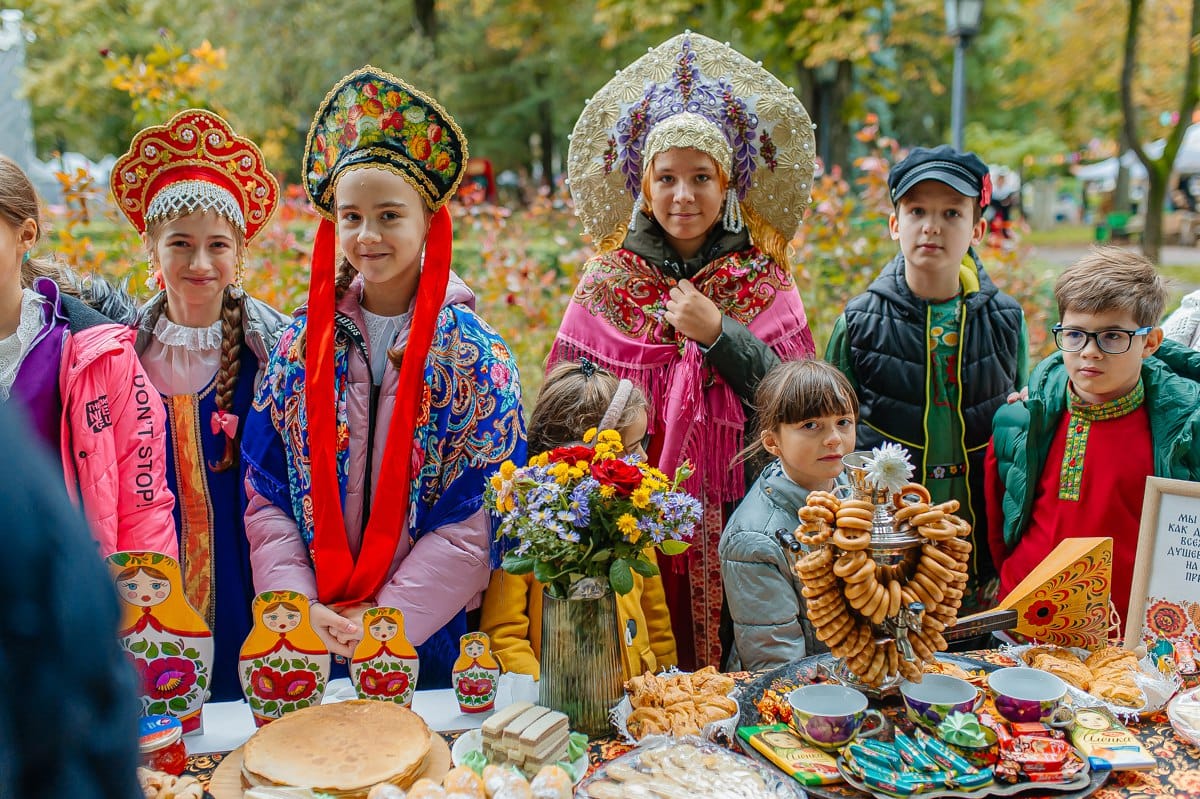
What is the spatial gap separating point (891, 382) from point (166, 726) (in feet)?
7.12

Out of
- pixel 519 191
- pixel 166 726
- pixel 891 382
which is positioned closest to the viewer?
pixel 166 726

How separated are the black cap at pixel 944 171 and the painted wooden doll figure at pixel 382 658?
1942 mm

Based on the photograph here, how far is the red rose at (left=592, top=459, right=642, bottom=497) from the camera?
180cm

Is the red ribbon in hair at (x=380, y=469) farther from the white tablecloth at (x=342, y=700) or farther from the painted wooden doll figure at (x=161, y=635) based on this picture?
the painted wooden doll figure at (x=161, y=635)

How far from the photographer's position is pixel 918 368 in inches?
115

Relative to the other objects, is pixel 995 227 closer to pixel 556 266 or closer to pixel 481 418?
pixel 556 266

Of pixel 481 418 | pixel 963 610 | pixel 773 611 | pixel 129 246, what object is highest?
pixel 129 246

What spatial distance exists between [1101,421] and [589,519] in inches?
64.1

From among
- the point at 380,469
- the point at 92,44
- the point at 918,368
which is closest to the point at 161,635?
the point at 380,469

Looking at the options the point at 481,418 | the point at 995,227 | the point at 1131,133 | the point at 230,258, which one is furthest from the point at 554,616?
the point at 1131,133

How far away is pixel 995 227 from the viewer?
18.2 feet

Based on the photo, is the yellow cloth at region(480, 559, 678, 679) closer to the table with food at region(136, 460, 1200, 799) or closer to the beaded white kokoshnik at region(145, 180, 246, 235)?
the table with food at region(136, 460, 1200, 799)

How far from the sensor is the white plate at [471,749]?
1.74 meters

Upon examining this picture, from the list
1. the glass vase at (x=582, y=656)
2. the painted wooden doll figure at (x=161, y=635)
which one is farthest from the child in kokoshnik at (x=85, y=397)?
the glass vase at (x=582, y=656)
